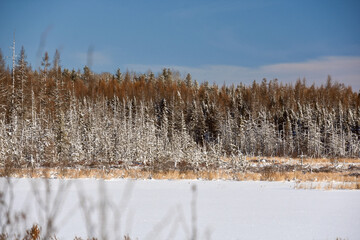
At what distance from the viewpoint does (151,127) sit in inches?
1406

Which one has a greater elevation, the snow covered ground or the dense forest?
the dense forest

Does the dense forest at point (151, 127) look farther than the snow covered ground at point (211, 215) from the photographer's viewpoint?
Yes

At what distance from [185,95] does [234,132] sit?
22276mm

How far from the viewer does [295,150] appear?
48.8 metres

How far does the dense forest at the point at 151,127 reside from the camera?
22.7 metres

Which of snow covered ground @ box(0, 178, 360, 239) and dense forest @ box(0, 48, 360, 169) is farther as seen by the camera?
dense forest @ box(0, 48, 360, 169)

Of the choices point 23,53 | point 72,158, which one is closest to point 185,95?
point 23,53

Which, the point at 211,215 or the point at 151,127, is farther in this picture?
the point at 151,127

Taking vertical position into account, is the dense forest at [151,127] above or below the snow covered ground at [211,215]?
above

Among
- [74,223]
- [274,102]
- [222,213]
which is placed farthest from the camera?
[274,102]

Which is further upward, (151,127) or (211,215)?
(151,127)

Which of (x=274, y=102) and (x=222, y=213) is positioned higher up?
(x=274, y=102)

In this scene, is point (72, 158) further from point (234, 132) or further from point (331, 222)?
point (234, 132)

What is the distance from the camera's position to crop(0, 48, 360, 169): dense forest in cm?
2266
